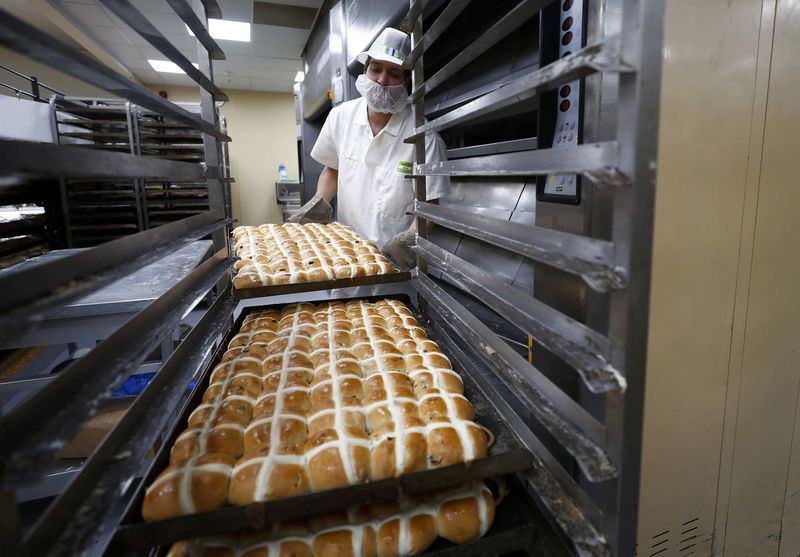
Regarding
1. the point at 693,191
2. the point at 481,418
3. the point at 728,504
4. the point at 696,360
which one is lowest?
the point at 728,504

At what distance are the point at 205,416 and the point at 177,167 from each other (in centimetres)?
52

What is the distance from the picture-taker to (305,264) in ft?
5.89

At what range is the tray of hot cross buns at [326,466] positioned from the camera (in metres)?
0.71

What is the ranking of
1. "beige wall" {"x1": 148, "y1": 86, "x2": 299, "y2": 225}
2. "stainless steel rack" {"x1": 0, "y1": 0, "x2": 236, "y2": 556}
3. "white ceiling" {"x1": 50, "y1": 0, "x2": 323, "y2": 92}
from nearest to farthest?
"stainless steel rack" {"x1": 0, "y1": 0, "x2": 236, "y2": 556} → "white ceiling" {"x1": 50, "y1": 0, "x2": 323, "y2": 92} → "beige wall" {"x1": 148, "y1": 86, "x2": 299, "y2": 225}

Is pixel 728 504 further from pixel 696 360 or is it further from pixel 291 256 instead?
pixel 291 256

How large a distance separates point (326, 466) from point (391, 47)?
8.15ft

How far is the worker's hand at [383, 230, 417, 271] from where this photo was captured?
228cm

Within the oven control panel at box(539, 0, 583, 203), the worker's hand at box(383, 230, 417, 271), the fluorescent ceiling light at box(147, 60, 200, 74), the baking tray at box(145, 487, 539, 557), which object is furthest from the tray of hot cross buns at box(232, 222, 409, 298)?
the fluorescent ceiling light at box(147, 60, 200, 74)

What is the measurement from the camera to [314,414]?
908mm

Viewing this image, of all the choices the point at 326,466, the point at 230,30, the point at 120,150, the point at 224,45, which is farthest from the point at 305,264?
the point at 224,45

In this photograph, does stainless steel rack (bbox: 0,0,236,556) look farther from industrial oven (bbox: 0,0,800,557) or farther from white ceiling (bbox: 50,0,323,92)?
white ceiling (bbox: 50,0,323,92)

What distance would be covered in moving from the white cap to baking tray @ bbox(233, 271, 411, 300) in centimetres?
155

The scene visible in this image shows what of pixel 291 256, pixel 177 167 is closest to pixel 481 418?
pixel 177 167

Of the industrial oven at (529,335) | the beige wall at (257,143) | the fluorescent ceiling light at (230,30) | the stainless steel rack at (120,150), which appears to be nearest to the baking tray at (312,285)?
the industrial oven at (529,335)
